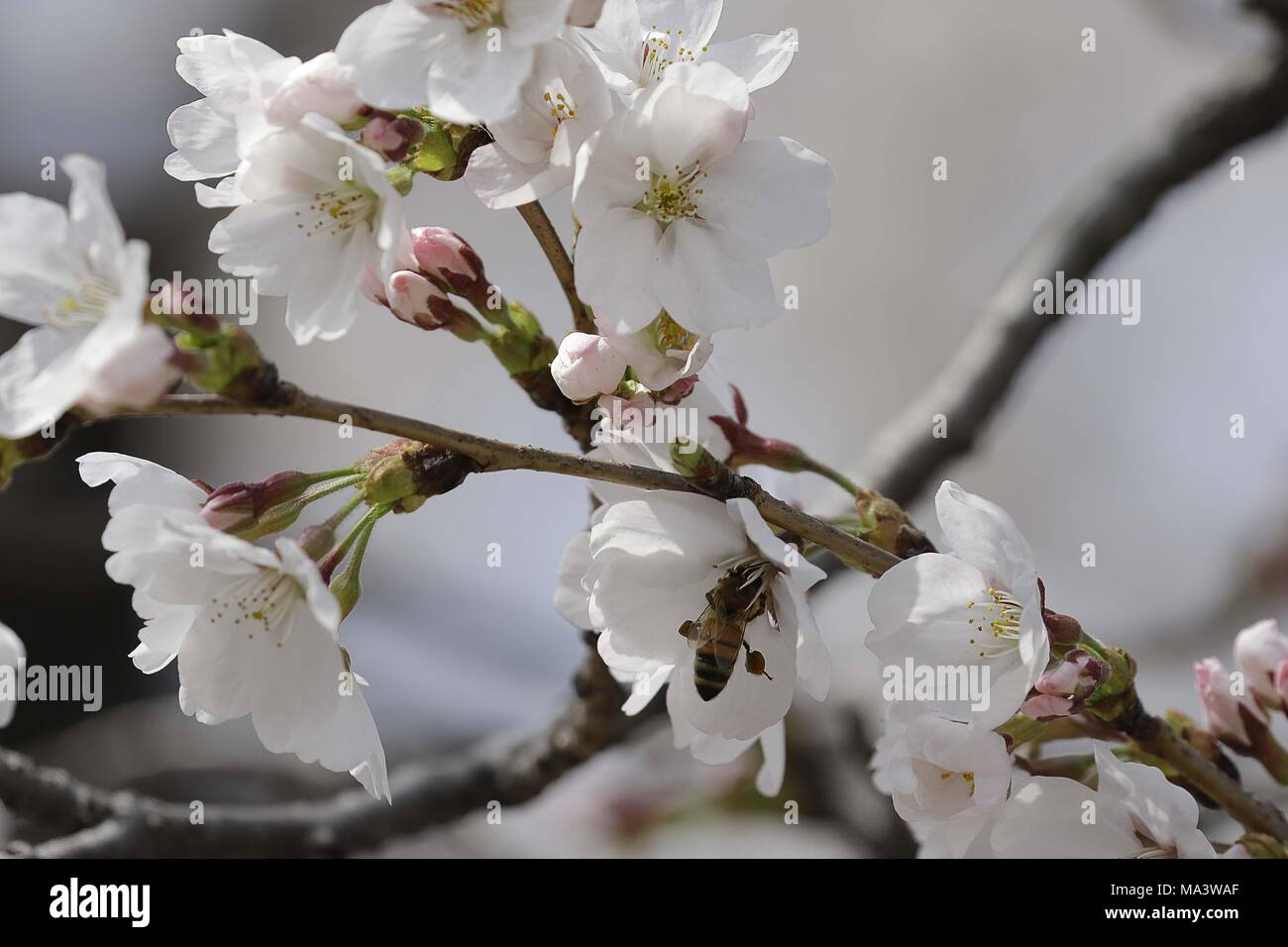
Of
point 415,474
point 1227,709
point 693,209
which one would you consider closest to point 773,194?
point 693,209

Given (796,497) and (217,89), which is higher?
(217,89)

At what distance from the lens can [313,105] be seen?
0.55m

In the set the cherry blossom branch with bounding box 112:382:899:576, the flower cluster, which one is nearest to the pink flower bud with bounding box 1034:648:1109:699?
the flower cluster

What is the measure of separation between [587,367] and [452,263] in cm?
11

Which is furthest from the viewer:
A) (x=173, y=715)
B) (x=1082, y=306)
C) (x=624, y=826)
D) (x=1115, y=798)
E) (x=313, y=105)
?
(x=624, y=826)

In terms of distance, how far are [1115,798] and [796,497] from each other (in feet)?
1.10

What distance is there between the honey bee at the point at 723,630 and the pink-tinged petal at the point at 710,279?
0.14 meters

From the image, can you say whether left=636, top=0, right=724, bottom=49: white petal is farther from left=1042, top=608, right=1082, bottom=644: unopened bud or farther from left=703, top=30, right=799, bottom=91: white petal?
left=1042, top=608, right=1082, bottom=644: unopened bud

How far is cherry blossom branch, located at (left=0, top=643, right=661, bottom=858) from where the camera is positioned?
986 millimetres

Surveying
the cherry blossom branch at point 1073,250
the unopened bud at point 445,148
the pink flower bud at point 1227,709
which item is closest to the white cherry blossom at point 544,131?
the unopened bud at point 445,148

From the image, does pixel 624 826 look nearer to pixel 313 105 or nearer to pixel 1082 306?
pixel 1082 306

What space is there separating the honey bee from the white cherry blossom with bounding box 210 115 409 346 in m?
0.25
